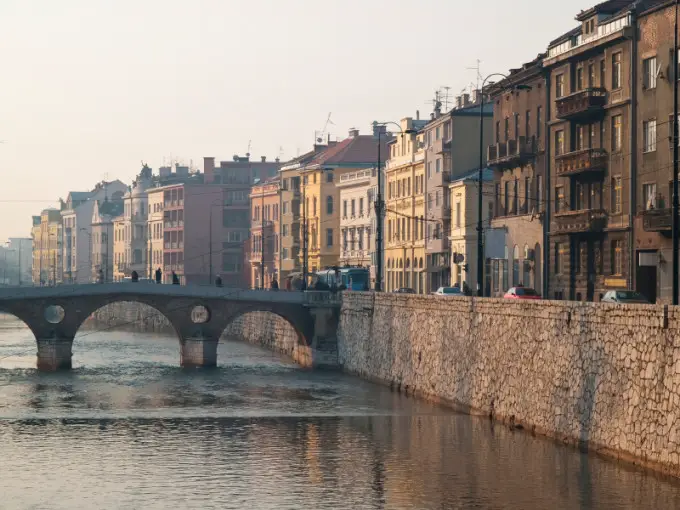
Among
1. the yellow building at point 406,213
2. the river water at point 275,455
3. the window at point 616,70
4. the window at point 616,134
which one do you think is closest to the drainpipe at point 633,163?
the window at point 616,134

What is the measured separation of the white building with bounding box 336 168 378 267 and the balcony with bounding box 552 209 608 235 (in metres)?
49.2

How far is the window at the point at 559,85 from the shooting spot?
77.8 meters

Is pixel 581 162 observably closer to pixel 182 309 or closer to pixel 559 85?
pixel 559 85

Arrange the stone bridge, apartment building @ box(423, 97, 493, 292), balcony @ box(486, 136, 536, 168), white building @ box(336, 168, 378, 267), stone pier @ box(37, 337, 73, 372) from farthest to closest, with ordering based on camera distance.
Result: white building @ box(336, 168, 378, 267) → apartment building @ box(423, 97, 493, 292) → the stone bridge → stone pier @ box(37, 337, 73, 372) → balcony @ box(486, 136, 536, 168)

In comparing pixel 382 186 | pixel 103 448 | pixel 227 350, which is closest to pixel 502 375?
pixel 103 448

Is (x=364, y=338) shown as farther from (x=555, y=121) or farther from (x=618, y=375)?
(x=618, y=375)

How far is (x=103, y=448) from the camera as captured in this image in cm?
5319

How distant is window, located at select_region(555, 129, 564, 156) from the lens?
78125 mm

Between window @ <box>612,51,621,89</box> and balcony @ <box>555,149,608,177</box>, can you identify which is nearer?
window @ <box>612,51,621,89</box>

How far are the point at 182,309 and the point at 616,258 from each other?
34.6 meters

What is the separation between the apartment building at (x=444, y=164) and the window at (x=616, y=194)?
2989 centimetres

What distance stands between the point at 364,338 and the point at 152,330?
69.7 m

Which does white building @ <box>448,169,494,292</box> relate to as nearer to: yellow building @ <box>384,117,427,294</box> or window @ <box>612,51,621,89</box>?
yellow building @ <box>384,117,427,294</box>

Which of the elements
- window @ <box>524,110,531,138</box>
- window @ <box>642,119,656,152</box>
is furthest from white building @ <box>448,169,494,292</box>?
window @ <box>642,119,656,152</box>
